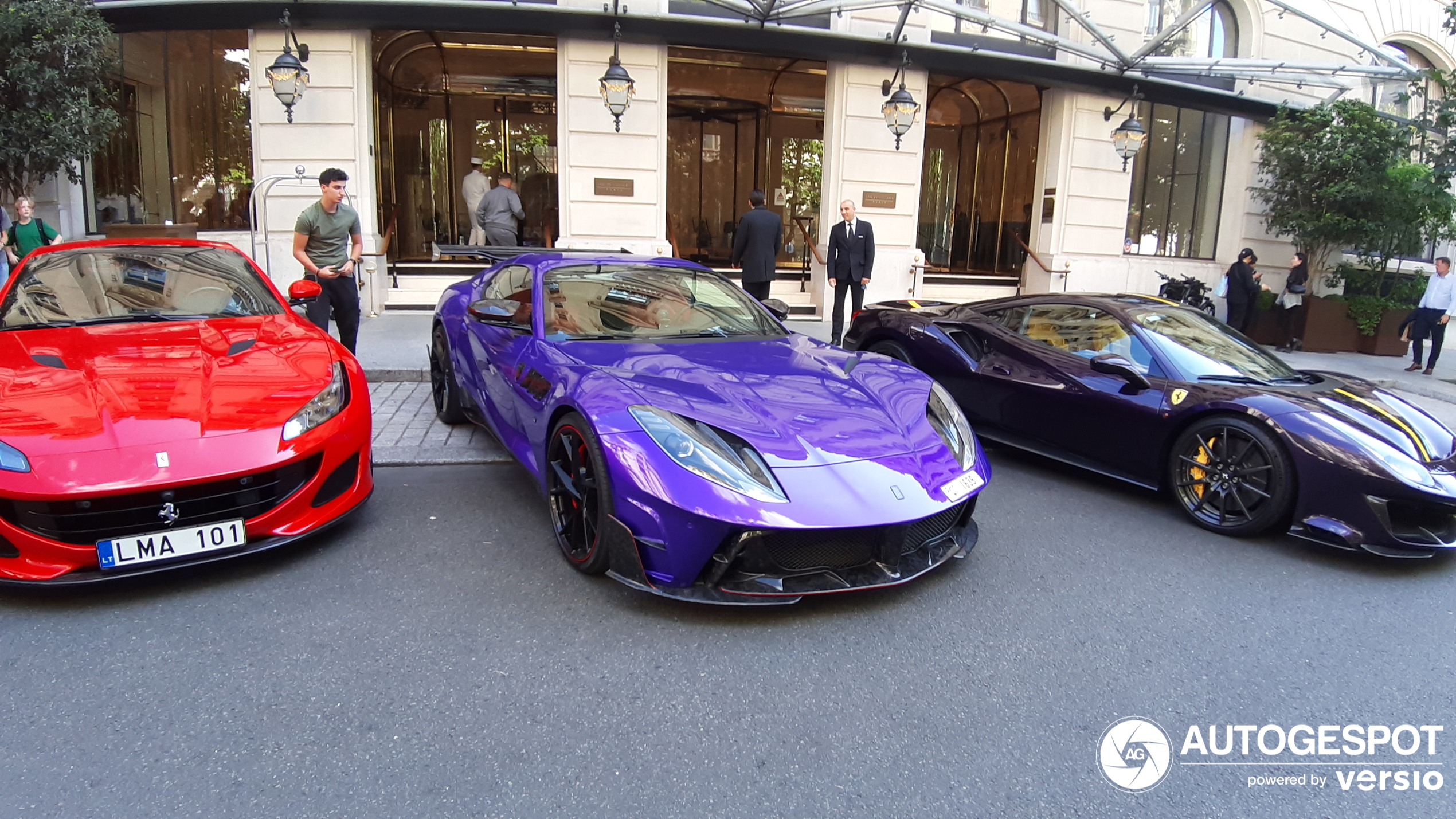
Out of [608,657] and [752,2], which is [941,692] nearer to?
[608,657]

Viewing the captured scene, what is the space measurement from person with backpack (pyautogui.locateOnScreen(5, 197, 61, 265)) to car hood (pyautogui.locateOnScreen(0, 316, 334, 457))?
6257 millimetres

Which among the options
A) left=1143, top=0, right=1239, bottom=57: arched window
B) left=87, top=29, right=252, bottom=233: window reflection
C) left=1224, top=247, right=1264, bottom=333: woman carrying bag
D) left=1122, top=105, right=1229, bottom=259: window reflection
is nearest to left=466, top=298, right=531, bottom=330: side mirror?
left=87, top=29, right=252, bottom=233: window reflection

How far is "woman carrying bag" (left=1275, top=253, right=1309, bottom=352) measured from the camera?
13164 mm

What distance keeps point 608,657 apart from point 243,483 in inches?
64.7

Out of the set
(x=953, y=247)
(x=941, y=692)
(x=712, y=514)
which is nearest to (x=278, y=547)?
(x=712, y=514)

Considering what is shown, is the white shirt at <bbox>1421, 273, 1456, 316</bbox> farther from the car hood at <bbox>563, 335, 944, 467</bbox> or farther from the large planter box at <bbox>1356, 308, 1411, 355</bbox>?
the car hood at <bbox>563, 335, 944, 467</bbox>

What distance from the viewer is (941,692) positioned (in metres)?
2.67

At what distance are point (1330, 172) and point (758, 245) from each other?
9864 millimetres

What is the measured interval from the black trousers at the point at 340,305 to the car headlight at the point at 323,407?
2990 mm

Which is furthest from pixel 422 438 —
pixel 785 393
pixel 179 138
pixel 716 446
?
pixel 179 138

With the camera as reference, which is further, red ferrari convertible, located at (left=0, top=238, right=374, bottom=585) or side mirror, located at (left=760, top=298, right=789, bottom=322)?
side mirror, located at (left=760, top=298, right=789, bottom=322)

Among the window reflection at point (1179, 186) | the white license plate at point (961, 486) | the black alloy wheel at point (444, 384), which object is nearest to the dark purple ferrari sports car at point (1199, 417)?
the white license plate at point (961, 486)

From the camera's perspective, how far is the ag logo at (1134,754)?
2.26m
